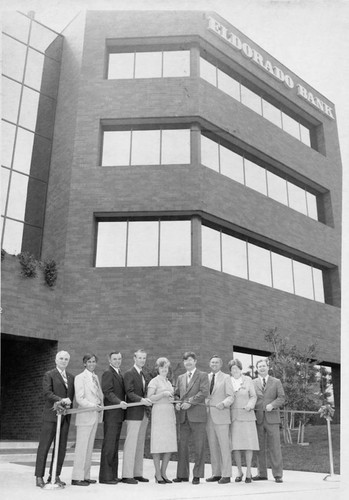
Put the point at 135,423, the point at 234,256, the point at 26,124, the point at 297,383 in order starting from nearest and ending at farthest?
the point at 135,423
the point at 297,383
the point at 234,256
the point at 26,124

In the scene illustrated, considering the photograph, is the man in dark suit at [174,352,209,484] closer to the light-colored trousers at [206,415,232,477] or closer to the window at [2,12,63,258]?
the light-colored trousers at [206,415,232,477]

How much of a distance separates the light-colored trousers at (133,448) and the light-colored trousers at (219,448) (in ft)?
3.62

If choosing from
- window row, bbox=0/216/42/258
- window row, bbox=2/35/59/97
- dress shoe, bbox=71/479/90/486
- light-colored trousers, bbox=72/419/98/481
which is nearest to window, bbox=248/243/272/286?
window row, bbox=0/216/42/258

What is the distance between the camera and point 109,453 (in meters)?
7.06

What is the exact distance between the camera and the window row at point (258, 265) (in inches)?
743

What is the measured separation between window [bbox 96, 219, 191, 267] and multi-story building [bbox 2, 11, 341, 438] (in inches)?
2.0

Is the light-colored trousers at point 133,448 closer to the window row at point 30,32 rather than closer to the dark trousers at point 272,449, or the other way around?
the dark trousers at point 272,449

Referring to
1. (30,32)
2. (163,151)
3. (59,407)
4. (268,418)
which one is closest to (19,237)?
(163,151)

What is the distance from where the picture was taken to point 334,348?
22375mm

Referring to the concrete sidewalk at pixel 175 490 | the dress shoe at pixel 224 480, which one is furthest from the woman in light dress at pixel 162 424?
the dress shoe at pixel 224 480

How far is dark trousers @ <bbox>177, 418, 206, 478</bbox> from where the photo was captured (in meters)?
7.22

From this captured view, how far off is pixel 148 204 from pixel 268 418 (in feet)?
38.1

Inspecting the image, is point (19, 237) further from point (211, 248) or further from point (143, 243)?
point (211, 248)

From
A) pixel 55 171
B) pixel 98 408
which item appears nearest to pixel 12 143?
pixel 55 171
